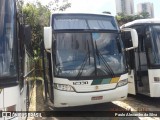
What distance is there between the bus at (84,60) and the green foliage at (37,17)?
10.3 metres

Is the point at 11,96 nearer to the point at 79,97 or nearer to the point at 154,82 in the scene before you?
the point at 79,97

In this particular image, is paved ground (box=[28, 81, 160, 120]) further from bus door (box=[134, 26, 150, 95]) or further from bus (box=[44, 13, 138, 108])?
bus (box=[44, 13, 138, 108])

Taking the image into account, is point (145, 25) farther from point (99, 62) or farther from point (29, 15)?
point (29, 15)

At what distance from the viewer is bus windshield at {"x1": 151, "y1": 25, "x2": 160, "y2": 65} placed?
9.45 metres

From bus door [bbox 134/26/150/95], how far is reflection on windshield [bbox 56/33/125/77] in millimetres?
1822

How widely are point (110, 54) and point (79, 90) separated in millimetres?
1543

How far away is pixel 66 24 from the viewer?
866 centimetres

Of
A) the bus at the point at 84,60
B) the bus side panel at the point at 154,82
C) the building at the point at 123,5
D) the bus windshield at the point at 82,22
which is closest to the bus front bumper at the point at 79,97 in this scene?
the bus at the point at 84,60

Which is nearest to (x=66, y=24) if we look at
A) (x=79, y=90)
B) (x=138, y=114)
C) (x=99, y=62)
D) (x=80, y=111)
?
(x=99, y=62)

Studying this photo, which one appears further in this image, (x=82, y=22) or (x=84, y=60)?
(x=82, y=22)

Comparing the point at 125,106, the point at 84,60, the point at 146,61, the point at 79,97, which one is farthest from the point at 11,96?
the point at 146,61

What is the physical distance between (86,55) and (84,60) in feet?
0.59

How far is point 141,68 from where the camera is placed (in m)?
10.5

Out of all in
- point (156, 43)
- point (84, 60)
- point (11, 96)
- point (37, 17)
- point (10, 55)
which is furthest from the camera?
A: point (37, 17)
